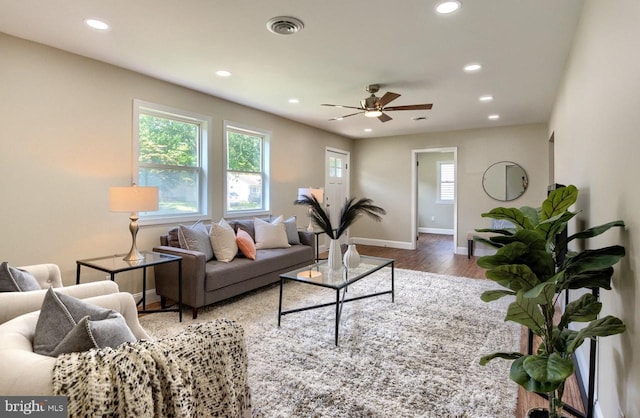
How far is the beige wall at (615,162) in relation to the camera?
49.1 inches

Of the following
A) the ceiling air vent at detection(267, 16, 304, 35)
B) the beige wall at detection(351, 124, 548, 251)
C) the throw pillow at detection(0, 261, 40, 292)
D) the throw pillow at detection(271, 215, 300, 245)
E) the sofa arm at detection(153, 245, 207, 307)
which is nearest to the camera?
the throw pillow at detection(0, 261, 40, 292)

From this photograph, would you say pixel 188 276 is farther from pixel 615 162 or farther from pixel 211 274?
pixel 615 162

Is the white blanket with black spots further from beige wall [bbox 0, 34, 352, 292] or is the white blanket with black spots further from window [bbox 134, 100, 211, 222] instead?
window [bbox 134, 100, 211, 222]

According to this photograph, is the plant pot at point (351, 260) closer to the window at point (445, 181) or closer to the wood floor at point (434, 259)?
the wood floor at point (434, 259)

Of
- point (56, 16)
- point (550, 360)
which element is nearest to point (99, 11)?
point (56, 16)

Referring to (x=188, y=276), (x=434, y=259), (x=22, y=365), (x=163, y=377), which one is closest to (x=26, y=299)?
(x=22, y=365)

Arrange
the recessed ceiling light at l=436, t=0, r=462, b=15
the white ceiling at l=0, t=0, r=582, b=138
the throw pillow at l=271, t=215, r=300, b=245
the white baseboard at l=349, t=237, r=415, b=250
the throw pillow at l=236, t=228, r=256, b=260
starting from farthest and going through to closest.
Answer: the white baseboard at l=349, t=237, r=415, b=250 → the throw pillow at l=271, t=215, r=300, b=245 → the throw pillow at l=236, t=228, r=256, b=260 → the white ceiling at l=0, t=0, r=582, b=138 → the recessed ceiling light at l=436, t=0, r=462, b=15

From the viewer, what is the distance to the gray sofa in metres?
3.32

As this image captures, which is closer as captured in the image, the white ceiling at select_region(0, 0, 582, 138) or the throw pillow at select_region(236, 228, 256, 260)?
the white ceiling at select_region(0, 0, 582, 138)

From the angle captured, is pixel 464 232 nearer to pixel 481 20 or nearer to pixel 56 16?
pixel 481 20

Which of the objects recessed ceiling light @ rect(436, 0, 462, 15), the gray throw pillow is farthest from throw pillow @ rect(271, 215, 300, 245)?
recessed ceiling light @ rect(436, 0, 462, 15)

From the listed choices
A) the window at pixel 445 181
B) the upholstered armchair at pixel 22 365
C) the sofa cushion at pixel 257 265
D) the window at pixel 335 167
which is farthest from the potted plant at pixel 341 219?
A: the window at pixel 445 181

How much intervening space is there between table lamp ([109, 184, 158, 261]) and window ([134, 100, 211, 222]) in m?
0.73

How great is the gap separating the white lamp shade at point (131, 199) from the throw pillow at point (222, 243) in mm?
904
